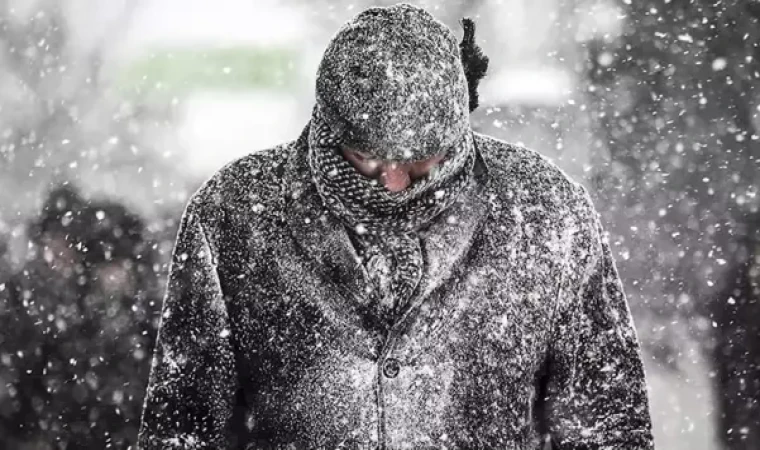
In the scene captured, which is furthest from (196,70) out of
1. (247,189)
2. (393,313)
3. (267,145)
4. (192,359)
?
(393,313)

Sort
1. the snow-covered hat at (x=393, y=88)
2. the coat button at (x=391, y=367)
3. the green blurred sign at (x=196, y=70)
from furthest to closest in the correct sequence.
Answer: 1. the green blurred sign at (x=196, y=70)
2. the coat button at (x=391, y=367)
3. the snow-covered hat at (x=393, y=88)

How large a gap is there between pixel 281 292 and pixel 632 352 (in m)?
0.70

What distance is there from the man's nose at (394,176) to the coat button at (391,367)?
32 centimetres

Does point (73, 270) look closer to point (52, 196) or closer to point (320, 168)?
point (52, 196)

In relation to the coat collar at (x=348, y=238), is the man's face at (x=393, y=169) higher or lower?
higher

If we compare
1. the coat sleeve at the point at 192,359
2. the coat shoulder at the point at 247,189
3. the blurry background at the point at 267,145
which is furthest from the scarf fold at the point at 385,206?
the blurry background at the point at 267,145

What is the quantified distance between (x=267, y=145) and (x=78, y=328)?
4.91 feet

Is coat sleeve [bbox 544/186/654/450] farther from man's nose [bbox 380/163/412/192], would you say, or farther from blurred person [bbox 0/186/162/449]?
blurred person [bbox 0/186/162/449]

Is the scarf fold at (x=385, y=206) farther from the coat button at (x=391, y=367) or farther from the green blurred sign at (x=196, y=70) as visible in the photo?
the green blurred sign at (x=196, y=70)

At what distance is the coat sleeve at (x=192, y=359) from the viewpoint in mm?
1820

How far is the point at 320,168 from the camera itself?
5.61ft

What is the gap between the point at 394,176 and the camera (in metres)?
1.68

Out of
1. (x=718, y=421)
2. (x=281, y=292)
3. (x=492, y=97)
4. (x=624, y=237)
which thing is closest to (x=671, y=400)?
(x=718, y=421)

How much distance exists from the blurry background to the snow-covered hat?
2741 mm
